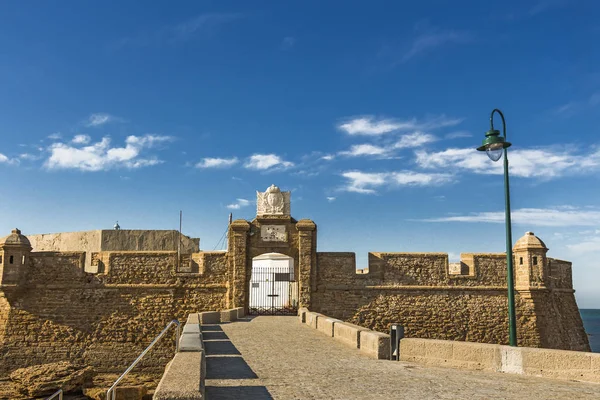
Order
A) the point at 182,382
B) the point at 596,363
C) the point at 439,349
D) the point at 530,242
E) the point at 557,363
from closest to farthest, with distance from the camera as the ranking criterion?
the point at 182,382, the point at 596,363, the point at 557,363, the point at 439,349, the point at 530,242

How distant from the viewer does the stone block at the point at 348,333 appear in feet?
35.0

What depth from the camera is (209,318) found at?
17.0 m

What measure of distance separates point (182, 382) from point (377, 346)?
5.02 m

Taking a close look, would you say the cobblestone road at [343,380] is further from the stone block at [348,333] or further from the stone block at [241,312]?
the stone block at [241,312]

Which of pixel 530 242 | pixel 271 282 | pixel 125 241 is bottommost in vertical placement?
pixel 271 282

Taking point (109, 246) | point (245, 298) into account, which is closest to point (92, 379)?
point (245, 298)

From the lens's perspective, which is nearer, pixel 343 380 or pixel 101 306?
pixel 343 380

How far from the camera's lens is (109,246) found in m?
28.8

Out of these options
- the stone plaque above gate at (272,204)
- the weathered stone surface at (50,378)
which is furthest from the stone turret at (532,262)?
the weathered stone surface at (50,378)

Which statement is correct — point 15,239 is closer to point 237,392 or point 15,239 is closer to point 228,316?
point 228,316

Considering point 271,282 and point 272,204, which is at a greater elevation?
point 272,204

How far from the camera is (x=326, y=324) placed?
44.6 feet

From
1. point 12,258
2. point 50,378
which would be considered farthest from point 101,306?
point 12,258

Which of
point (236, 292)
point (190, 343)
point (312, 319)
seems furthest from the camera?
point (236, 292)
